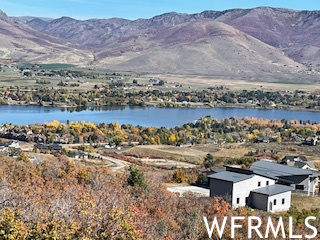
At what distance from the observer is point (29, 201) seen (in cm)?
705

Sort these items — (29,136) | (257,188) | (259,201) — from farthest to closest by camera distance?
1. (29,136)
2. (257,188)
3. (259,201)

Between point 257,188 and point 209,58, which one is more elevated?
point 209,58

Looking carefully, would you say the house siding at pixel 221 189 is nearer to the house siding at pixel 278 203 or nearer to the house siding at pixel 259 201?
the house siding at pixel 259 201

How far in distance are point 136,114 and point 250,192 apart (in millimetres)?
32376

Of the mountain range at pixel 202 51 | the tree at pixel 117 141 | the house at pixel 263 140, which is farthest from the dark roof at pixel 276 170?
the mountain range at pixel 202 51

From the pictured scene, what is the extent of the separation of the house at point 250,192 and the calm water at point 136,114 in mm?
24707

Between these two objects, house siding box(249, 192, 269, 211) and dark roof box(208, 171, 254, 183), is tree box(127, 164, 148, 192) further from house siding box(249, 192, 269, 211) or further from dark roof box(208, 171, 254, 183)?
house siding box(249, 192, 269, 211)

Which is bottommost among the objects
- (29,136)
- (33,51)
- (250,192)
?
(29,136)

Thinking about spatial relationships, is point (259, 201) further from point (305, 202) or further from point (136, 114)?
point (136, 114)

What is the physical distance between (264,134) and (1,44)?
317ft

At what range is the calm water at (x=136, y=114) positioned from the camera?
38.9 m

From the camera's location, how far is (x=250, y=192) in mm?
12094

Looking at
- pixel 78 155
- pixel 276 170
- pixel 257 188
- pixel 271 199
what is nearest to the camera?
pixel 271 199

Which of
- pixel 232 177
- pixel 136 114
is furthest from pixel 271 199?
pixel 136 114
